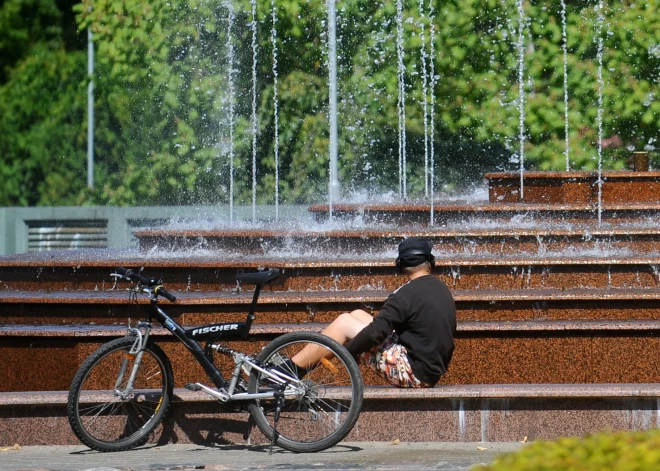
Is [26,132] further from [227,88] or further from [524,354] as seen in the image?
[524,354]

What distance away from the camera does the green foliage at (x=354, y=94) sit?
1858 cm

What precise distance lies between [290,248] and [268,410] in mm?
3463

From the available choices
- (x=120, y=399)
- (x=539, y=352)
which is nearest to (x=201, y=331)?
(x=120, y=399)

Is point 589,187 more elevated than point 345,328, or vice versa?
point 589,187

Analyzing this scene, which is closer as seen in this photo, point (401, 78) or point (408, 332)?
point (408, 332)

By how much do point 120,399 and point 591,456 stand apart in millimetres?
4316

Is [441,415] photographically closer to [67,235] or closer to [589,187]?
[589,187]

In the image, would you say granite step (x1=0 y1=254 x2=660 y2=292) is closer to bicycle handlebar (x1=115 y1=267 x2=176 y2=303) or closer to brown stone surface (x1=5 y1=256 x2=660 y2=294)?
brown stone surface (x1=5 y1=256 x2=660 y2=294)

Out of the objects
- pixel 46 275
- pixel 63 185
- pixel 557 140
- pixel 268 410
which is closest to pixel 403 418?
pixel 268 410

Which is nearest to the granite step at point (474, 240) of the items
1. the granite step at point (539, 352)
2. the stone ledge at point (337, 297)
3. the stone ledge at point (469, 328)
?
the stone ledge at point (337, 297)

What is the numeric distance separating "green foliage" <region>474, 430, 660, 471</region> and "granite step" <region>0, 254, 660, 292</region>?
5619 mm

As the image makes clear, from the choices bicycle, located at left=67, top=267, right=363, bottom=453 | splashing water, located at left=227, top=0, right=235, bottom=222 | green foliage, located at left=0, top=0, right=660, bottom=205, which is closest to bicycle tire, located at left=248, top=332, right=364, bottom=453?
bicycle, located at left=67, top=267, right=363, bottom=453

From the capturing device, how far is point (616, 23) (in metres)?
18.4

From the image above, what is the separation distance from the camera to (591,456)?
3.56m
